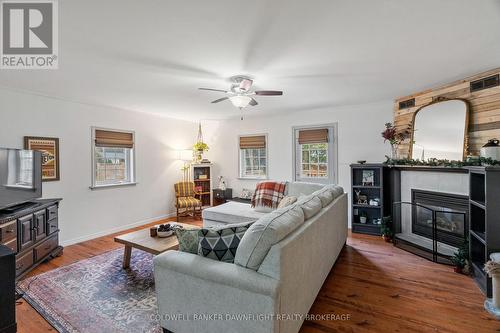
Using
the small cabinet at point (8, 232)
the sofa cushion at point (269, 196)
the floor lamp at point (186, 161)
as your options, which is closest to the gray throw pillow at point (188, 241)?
the small cabinet at point (8, 232)

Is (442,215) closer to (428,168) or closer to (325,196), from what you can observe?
(428,168)

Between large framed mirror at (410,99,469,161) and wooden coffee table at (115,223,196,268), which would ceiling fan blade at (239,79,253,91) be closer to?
wooden coffee table at (115,223,196,268)

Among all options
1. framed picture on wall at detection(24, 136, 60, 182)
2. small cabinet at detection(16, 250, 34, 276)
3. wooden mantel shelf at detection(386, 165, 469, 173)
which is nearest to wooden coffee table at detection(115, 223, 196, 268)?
small cabinet at detection(16, 250, 34, 276)

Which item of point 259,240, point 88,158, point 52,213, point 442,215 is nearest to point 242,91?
point 259,240

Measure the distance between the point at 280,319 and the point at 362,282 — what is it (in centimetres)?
166

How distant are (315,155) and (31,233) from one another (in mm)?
4847

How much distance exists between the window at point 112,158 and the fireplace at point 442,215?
17.2ft

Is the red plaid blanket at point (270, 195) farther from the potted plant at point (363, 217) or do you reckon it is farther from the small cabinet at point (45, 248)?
the small cabinet at point (45, 248)

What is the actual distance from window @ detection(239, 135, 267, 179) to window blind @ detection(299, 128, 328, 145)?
0.92 metres

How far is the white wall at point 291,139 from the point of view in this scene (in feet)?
15.0

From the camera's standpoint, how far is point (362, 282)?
267 cm

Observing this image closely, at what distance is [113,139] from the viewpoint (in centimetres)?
457

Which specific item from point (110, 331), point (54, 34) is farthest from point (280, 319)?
point (54, 34)

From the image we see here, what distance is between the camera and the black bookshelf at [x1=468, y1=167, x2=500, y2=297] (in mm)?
2451
